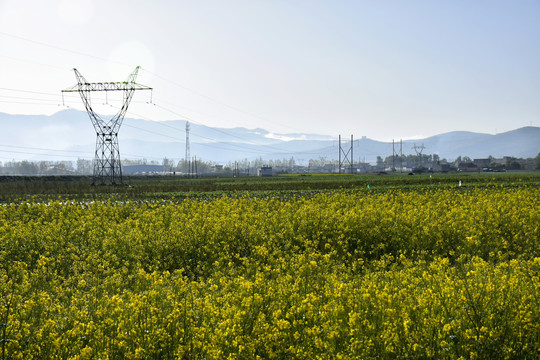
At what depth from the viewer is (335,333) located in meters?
5.63

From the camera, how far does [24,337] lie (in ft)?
21.3

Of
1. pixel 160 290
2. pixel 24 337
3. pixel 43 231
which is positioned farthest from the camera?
pixel 43 231

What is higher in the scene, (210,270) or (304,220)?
(304,220)

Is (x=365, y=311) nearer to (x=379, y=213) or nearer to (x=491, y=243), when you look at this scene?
(x=491, y=243)

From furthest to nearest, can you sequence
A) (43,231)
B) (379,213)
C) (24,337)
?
(379,213), (43,231), (24,337)

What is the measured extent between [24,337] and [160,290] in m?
Answer: 2.41

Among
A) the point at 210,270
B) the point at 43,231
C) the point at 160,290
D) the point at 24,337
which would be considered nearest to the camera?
the point at 24,337

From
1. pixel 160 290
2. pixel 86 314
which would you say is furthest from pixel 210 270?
pixel 86 314

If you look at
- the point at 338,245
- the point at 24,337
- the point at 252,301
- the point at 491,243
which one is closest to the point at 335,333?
the point at 252,301

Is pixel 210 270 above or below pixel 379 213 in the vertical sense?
below

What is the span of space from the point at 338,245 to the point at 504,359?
26.5 ft

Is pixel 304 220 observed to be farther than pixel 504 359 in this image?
Yes

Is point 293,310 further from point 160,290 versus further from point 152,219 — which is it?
point 152,219

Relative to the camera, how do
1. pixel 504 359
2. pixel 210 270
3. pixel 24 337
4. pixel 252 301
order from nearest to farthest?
pixel 504 359 < pixel 24 337 < pixel 252 301 < pixel 210 270
